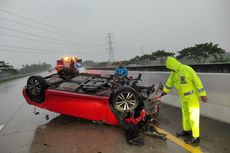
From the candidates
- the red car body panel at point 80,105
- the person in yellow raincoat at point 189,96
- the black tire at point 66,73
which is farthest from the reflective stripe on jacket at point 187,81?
the black tire at point 66,73

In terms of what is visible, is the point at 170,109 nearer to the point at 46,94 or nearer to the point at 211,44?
the point at 46,94

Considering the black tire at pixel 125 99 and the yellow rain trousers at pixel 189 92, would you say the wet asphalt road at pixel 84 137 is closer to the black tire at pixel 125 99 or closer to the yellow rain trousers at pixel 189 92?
the yellow rain trousers at pixel 189 92

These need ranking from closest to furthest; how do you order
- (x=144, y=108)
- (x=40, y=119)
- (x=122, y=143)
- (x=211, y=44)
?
(x=122, y=143), (x=144, y=108), (x=40, y=119), (x=211, y=44)

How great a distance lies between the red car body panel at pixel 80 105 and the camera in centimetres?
504

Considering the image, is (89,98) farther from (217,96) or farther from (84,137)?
(217,96)

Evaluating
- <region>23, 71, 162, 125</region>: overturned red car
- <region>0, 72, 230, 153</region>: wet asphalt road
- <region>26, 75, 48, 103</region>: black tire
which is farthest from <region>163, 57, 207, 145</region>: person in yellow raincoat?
<region>26, 75, 48, 103</region>: black tire

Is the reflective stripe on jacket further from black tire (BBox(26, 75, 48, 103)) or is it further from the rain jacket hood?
black tire (BBox(26, 75, 48, 103))

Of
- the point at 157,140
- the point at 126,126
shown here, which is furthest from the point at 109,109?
the point at 157,140

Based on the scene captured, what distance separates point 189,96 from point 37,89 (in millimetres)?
3702

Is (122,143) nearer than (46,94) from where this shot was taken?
Yes

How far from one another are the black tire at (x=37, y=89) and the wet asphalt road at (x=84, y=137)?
74 cm

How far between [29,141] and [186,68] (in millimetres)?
3590

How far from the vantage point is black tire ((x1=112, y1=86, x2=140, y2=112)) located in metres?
A: 4.89

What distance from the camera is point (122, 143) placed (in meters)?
4.43
